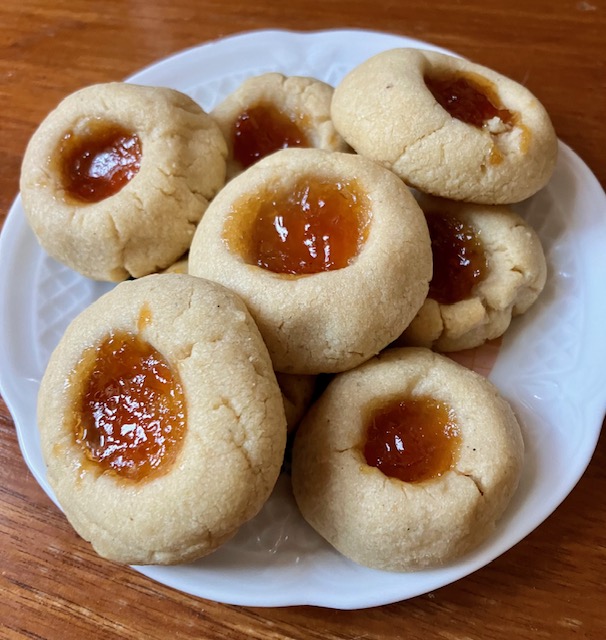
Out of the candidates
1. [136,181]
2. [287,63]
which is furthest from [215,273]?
[287,63]

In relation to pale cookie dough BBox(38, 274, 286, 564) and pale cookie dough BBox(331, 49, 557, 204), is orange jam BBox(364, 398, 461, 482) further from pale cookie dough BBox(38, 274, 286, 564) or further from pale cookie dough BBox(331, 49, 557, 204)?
pale cookie dough BBox(331, 49, 557, 204)

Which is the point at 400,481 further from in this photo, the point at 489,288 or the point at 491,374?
the point at 489,288

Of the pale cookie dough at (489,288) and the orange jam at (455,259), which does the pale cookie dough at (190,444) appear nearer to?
the pale cookie dough at (489,288)

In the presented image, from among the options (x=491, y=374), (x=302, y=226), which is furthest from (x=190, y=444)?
(x=491, y=374)

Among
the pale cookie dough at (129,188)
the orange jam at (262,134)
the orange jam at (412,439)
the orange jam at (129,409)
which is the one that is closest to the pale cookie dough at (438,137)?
the orange jam at (262,134)

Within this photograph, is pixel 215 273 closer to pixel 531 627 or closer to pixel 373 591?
pixel 373 591
